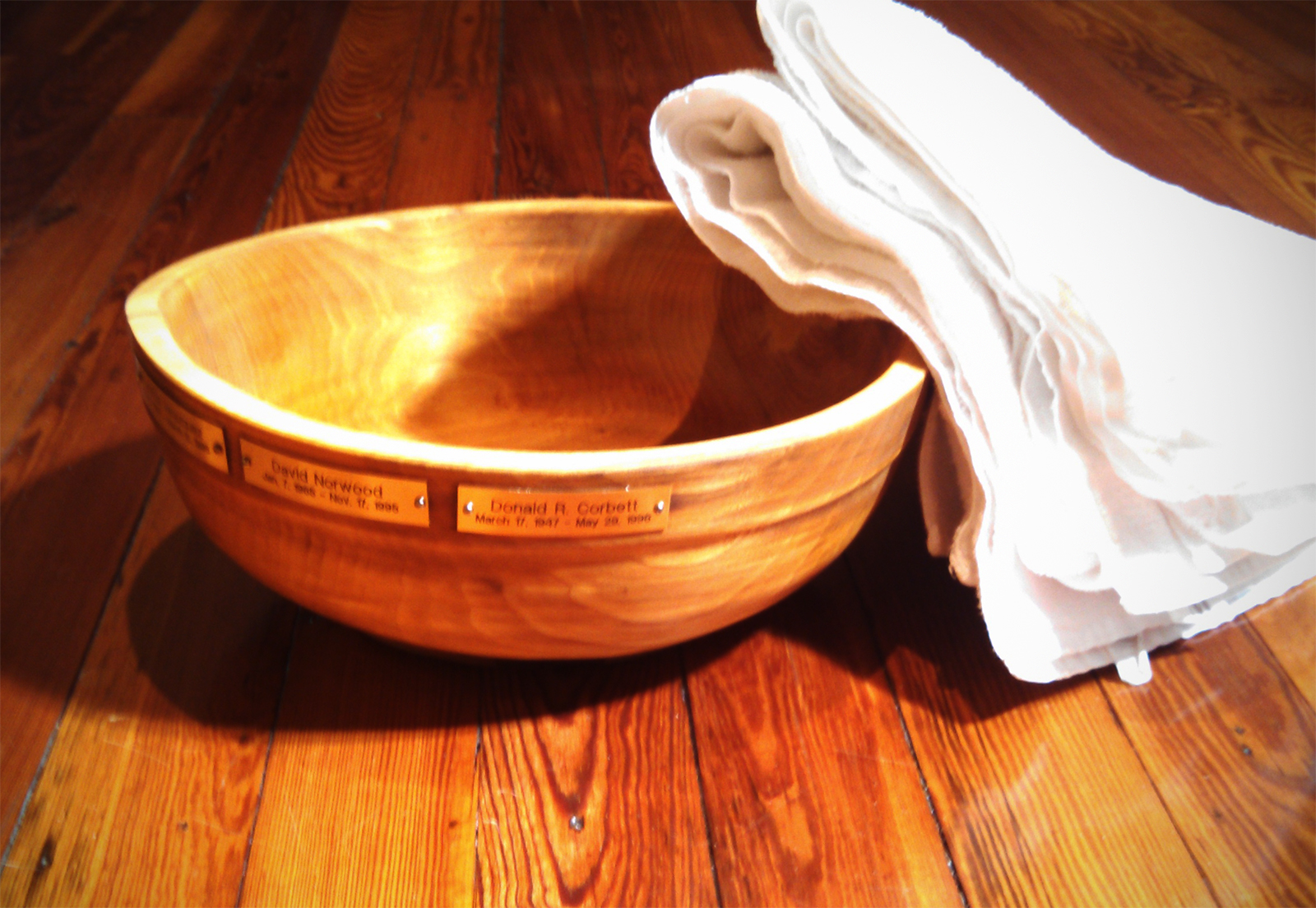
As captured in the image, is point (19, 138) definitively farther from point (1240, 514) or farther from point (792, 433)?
point (1240, 514)

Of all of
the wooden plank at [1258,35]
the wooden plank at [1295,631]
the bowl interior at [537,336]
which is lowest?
the wooden plank at [1295,631]

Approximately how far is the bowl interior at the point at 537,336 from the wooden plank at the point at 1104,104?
445mm

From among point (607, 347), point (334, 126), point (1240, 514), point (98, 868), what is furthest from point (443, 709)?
point (334, 126)

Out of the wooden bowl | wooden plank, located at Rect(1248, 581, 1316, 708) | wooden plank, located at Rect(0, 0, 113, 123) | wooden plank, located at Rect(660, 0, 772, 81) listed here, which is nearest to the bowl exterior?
the wooden bowl

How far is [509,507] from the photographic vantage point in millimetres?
349

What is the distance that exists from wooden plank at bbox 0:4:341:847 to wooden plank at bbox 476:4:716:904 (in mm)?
202

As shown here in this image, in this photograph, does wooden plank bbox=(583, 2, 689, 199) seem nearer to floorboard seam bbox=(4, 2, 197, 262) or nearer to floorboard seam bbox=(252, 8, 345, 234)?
floorboard seam bbox=(252, 8, 345, 234)

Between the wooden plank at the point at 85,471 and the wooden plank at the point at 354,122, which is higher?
the wooden plank at the point at 85,471

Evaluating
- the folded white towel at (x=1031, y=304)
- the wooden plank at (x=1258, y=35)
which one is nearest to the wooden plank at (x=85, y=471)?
the folded white towel at (x=1031, y=304)

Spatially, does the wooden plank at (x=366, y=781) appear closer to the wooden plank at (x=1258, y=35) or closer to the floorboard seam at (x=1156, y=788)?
the floorboard seam at (x=1156, y=788)

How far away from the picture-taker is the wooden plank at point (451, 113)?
904mm

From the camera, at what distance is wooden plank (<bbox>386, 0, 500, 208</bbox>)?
35.6 inches

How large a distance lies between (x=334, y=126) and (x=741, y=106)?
0.68 m

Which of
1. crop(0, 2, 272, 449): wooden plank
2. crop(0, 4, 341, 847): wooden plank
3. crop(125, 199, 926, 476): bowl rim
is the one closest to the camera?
crop(125, 199, 926, 476): bowl rim
